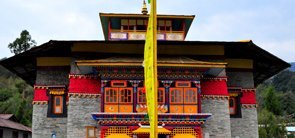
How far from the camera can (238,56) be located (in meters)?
20.4

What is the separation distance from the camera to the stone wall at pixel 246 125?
20.2 m

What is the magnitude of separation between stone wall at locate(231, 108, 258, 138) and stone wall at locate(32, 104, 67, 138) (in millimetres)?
8441

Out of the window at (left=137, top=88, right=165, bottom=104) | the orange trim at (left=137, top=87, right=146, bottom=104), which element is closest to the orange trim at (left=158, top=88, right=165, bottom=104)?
the window at (left=137, top=88, right=165, bottom=104)

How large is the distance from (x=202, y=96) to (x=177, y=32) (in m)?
4.15

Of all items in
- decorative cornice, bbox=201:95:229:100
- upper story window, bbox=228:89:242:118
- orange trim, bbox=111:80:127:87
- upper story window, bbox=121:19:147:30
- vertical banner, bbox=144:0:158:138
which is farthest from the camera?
upper story window, bbox=121:19:147:30

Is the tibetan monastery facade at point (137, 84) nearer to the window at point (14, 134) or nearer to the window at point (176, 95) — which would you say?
the window at point (176, 95)

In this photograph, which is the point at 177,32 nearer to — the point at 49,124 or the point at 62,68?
the point at 62,68

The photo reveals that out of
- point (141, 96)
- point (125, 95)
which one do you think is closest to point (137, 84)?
→ point (141, 96)

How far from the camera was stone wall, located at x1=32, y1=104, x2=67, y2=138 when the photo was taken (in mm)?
19250

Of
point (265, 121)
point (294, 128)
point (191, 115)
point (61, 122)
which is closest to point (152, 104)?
point (191, 115)

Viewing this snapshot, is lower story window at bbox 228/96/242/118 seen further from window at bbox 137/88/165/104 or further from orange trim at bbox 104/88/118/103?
orange trim at bbox 104/88/118/103

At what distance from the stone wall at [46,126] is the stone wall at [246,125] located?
27.7 feet

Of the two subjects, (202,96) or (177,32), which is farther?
(177,32)

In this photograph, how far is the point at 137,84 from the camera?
17.3 meters
